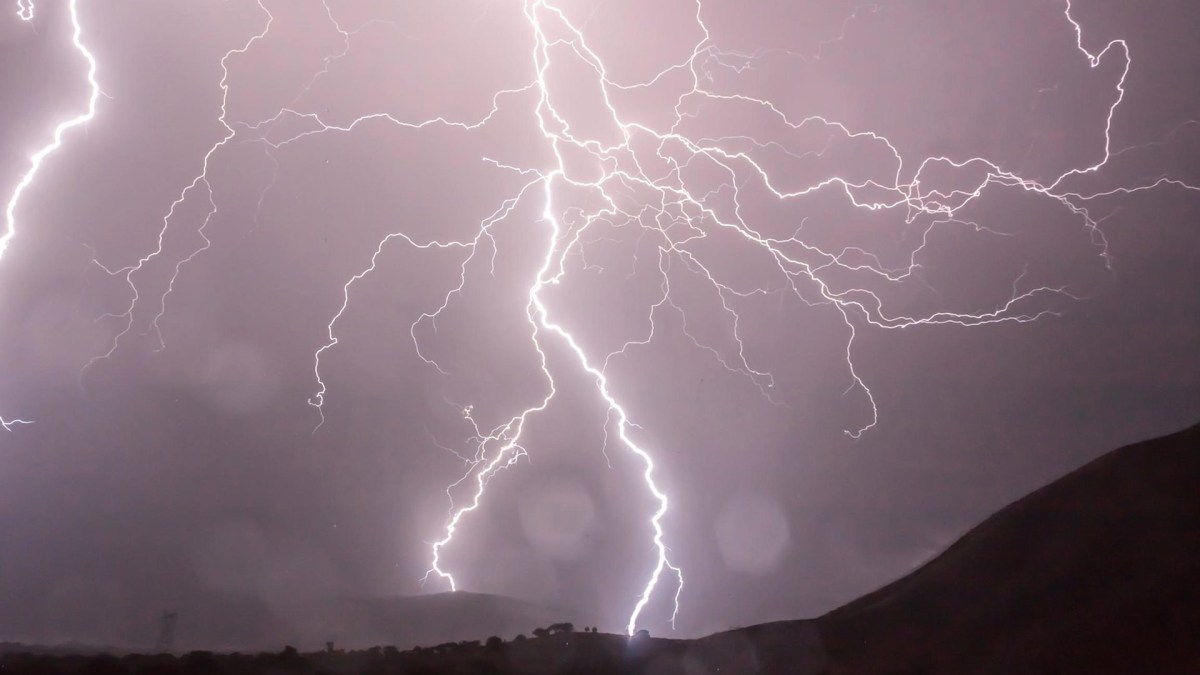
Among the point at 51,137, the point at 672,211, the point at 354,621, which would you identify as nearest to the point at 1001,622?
the point at 672,211

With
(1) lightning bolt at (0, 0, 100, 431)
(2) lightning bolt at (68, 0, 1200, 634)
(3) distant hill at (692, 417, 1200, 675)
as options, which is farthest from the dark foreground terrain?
(1) lightning bolt at (0, 0, 100, 431)

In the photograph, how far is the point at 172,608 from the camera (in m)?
2.96

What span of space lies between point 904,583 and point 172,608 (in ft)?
9.98

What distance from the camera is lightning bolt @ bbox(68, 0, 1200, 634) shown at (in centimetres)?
305

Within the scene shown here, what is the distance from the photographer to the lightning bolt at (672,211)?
3.05 m

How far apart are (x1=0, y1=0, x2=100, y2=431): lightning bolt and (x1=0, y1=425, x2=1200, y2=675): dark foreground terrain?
1.60 meters

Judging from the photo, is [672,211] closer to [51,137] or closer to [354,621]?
[354,621]

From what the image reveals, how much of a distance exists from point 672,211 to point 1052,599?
2.18 metres

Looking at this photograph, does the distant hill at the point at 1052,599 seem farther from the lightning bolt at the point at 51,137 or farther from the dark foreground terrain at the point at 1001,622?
the lightning bolt at the point at 51,137

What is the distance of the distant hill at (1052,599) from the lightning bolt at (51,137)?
125 inches

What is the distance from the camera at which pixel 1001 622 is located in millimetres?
2934

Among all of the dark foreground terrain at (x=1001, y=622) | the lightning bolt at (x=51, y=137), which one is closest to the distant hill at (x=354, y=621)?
the dark foreground terrain at (x=1001, y=622)

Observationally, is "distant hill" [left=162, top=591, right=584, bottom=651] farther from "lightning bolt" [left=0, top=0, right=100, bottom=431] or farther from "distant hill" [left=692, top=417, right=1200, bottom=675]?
"lightning bolt" [left=0, top=0, right=100, bottom=431]

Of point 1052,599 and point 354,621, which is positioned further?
point 354,621
